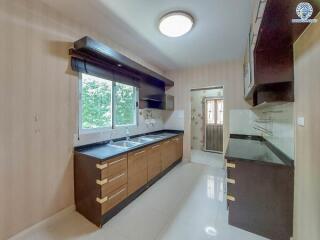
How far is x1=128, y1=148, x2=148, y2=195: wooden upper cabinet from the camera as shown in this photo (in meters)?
2.32

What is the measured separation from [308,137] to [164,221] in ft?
5.69

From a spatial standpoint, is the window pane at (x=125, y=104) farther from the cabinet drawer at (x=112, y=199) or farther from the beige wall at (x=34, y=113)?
the cabinet drawer at (x=112, y=199)

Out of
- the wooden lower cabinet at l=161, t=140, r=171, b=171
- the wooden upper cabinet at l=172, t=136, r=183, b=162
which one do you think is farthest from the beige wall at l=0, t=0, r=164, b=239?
the wooden upper cabinet at l=172, t=136, r=183, b=162

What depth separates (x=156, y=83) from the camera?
4.25m

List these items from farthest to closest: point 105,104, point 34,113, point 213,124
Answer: point 213,124, point 105,104, point 34,113

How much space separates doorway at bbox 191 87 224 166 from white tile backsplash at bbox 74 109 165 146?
1975 millimetres

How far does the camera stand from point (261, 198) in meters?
1.73

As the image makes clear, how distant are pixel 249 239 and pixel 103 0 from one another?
3.04 m

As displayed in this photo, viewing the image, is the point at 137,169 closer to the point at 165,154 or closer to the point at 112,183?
the point at 112,183

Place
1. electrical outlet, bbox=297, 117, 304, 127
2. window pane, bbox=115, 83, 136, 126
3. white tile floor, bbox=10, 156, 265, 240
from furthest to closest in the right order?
1. window pane, bbox=115, 83, 136, 126
2. white tile floor, bbox=10, 156, 265, 240
3. electrical outlet, bbox=297, 117, 304, 127

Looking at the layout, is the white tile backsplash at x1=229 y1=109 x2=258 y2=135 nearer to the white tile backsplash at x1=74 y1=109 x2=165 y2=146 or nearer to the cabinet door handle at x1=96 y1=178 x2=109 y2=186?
the white tile backsplash at x1=74 y1=109 x2=165 y2=146

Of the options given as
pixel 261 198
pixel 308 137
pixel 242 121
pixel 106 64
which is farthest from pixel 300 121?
pixel 106 64

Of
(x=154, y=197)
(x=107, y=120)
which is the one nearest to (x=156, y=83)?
(x=107, y=120)

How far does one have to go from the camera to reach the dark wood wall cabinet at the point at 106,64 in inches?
82.2
